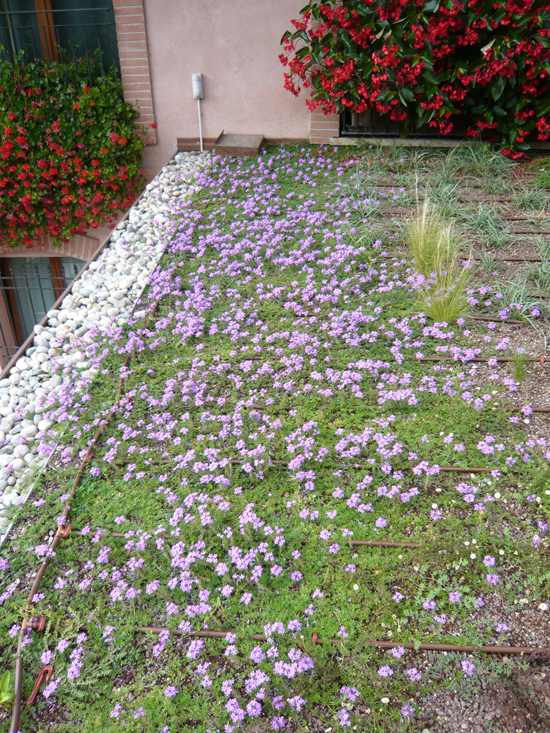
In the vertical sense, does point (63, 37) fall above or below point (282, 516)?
above

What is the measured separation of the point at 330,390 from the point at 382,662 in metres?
1.38

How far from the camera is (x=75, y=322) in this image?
4.23m

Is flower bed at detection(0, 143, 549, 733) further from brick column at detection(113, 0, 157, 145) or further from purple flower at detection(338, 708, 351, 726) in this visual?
brick column at detection(113, 0, 157, 145)

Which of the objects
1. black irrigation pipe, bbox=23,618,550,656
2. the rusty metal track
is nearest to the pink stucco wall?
the rusty metal track

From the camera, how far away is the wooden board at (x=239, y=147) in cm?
625

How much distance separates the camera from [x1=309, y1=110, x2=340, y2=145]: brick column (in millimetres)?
6312

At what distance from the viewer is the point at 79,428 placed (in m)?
3.24

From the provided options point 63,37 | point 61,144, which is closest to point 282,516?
point 61,144

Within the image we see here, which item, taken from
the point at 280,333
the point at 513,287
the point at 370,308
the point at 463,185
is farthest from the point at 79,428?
the point at 463,185

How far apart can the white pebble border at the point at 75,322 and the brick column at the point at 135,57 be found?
1.13 m

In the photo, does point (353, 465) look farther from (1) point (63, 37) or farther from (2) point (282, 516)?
(1) point (63, 37)

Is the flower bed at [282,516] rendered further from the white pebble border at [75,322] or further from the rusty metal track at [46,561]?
the white pebble border at [75,322]

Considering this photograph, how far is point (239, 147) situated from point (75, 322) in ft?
10.2

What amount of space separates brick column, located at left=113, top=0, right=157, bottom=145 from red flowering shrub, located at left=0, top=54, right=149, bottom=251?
0.14m
